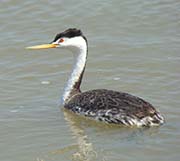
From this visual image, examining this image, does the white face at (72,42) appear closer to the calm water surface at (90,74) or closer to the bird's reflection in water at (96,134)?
the calm water surface at (90,74)

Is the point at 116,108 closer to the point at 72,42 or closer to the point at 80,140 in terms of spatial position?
the point at 80,140

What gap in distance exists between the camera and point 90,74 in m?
11.4

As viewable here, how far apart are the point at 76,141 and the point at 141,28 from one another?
4201 mm

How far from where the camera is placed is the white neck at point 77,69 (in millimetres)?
10458

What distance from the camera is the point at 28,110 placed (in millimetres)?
10195

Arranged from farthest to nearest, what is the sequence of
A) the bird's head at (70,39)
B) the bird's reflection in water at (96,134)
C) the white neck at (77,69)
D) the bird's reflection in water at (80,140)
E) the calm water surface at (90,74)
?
the white neck at (77,69) → the bird's head at (70,39) → the calm water surface at (90,74) → the bird's reflection in water at (96,134) → the bird's reflection in water at (80,140)

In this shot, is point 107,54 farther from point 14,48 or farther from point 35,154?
point 35,154

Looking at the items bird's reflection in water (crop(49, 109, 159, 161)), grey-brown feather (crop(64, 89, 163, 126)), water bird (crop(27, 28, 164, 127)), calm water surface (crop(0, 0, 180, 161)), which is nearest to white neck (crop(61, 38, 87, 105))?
water bird (crop(27, 28, 164, 127))

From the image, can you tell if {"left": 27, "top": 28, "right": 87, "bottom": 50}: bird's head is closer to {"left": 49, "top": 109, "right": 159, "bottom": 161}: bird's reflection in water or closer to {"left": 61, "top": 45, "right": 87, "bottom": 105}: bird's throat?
{"left": 61, "top": 45, "right": 87, "bottom": 105}: bird's throat

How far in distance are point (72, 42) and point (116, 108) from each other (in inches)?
52.4

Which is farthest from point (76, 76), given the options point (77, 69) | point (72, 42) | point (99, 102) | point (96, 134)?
point (96, 134)

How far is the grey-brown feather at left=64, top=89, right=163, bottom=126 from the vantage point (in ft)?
30.8

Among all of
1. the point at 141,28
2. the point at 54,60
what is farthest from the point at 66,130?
the point at 141,28

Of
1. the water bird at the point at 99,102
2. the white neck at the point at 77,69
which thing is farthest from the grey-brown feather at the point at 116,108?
the white neck at the point at 77,69
